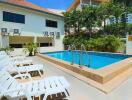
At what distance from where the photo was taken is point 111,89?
23.0ft

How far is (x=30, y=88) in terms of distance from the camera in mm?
5816

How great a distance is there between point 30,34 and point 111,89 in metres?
20.8

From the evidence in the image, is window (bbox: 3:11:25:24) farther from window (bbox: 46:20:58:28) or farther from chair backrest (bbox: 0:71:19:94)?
chair backrest (bbox: 0:71:19:94)

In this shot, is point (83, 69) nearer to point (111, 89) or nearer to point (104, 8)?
point (111, 89)

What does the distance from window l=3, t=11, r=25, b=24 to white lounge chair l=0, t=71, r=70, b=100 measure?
1848 cm

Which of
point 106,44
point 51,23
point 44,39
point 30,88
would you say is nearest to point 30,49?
point 44,39

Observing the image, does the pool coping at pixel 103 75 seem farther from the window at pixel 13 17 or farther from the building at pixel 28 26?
A: the window at pixel 13 17

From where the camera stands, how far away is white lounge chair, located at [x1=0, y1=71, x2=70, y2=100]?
5426 mm

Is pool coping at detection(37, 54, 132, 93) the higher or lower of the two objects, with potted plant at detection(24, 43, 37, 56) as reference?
lower

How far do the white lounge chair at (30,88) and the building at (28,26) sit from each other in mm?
17551

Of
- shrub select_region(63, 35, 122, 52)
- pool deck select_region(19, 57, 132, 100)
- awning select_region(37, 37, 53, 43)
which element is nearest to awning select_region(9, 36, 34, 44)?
awning select_region(37, 37, 53, 43)

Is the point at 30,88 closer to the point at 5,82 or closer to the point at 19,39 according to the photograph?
the point at 5,82

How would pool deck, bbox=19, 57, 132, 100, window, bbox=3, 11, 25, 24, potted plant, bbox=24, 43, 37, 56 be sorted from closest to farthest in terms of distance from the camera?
pool deck, bbox=19, 57, 132, 100 → potted plant, bbox=24, 43, 37, 56 → window, bbox=3, 11, 25, 24

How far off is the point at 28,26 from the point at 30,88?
69.0ft
